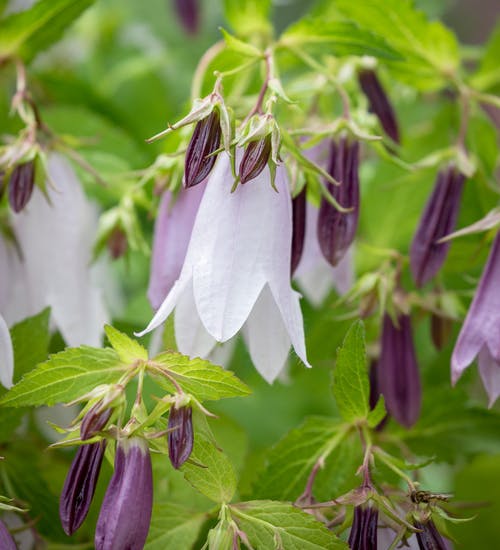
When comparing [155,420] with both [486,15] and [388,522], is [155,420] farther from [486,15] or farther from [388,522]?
[486,15]

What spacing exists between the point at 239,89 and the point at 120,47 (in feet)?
1.73

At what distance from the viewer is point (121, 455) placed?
379 millimetres

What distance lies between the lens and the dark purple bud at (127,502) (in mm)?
370

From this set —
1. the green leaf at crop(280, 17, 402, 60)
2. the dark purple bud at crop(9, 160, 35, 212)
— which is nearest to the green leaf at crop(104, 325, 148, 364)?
the dark purple bud at crop(9, 160, 35, 212)

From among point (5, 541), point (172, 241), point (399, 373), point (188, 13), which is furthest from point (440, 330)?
point (188, 13)

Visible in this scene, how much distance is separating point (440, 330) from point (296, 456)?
0.15 meters

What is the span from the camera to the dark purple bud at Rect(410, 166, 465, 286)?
0.52 meters

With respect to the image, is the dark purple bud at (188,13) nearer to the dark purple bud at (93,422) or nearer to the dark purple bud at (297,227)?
the dark purple bud at (297,227)

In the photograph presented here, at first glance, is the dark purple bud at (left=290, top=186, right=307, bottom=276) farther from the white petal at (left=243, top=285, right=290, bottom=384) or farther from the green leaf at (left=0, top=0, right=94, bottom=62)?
the green leaf at (left=0, top=0, right=94, bottom=62)

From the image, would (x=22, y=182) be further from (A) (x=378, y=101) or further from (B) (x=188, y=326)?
(A) (x=378, y=101)

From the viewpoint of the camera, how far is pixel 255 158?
0.41 m

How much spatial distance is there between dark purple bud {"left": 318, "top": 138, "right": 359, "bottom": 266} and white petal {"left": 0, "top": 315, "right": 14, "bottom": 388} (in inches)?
7.1

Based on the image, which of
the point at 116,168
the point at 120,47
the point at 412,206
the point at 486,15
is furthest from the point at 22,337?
the point at 486,15

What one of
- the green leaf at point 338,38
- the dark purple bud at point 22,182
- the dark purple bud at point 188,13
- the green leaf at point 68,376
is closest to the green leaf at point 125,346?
the green leaf at point 68,376
